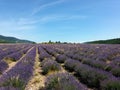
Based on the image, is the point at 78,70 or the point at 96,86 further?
the point at 78,70

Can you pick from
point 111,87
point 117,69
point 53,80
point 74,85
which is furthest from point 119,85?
point 117,69

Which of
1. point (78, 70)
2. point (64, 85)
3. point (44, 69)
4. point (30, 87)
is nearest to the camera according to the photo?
point (64, 85)

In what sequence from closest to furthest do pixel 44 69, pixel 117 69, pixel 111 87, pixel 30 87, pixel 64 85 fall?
pixel 64 85
pixel 111 87
pixel 30 87
pixel 117 69
pixel 44 69

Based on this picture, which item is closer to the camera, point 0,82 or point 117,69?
point 0,82

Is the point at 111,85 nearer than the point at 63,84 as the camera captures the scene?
No

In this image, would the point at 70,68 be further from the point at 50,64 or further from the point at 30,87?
the point at 30,87

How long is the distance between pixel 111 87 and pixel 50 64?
18.7 ft

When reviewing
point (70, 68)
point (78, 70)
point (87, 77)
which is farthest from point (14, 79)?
point (70, 68)

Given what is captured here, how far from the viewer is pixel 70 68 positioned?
1278 cm

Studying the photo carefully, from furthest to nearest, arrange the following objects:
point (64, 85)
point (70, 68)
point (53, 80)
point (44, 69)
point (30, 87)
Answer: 1. point (70, 68)
2. point (44, 69)
3. point (30, 87)
4. point (53, 80)
5. point (64, 85)

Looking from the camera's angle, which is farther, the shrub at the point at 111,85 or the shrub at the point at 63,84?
the shrub at the point at 111,85

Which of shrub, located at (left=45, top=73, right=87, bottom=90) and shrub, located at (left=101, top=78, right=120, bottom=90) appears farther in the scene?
shrub, located at (left=101, top=78, right=120, bottom=90)

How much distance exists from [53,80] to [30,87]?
1.40m

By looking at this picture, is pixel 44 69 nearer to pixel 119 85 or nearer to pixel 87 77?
pixel 87 77
